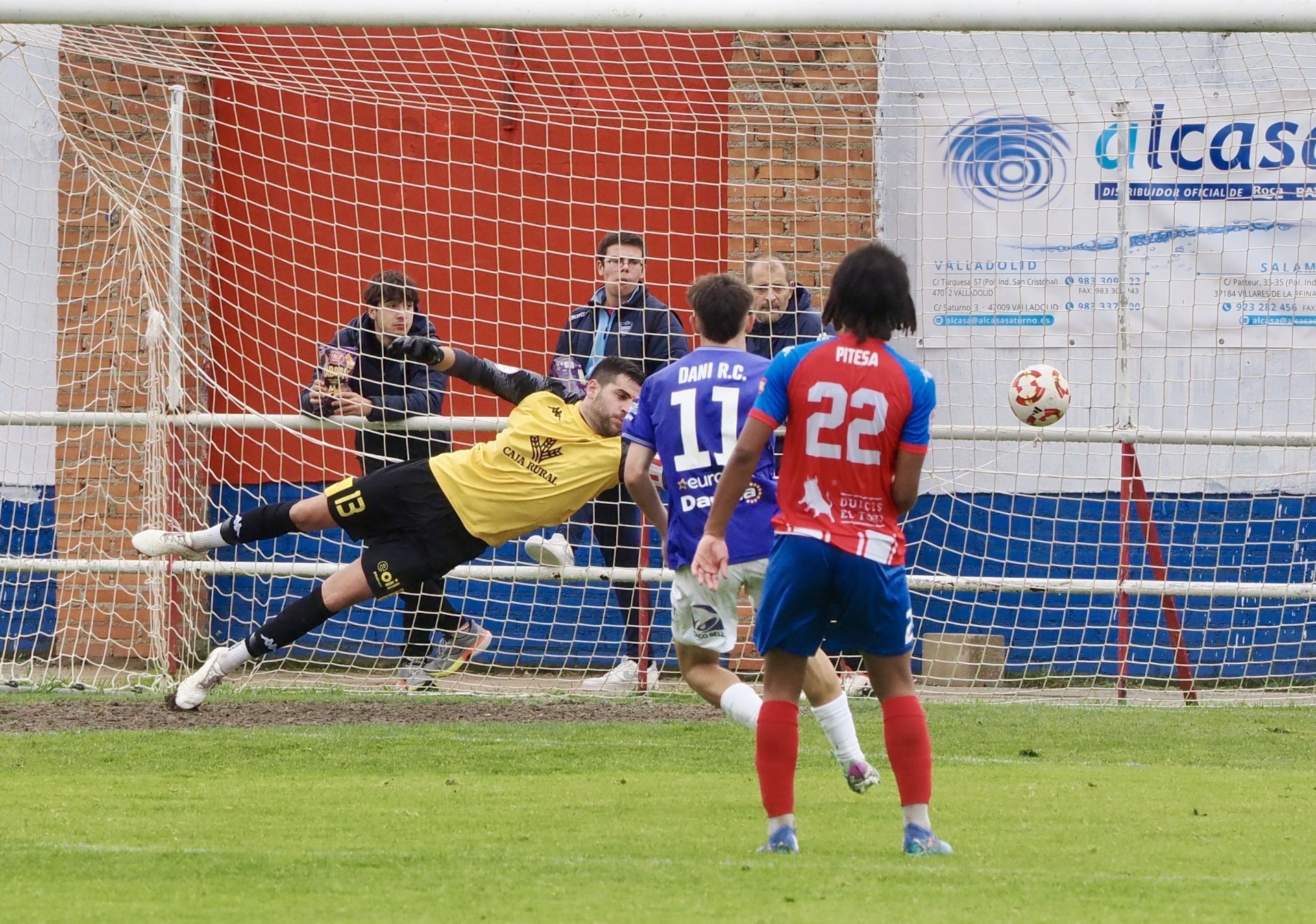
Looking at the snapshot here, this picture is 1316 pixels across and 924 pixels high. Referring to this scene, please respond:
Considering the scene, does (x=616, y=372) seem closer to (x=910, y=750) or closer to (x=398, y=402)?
(x=398, y=402)

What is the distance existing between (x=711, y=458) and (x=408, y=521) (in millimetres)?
2189

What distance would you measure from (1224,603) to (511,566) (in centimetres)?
469

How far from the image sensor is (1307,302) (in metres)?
10.2

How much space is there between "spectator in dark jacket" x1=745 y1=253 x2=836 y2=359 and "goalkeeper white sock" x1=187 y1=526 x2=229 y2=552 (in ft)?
9.07

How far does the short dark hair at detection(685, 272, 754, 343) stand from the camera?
6.10 m

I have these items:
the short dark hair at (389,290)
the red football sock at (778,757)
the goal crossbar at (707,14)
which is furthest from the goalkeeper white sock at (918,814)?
the short dark hair at (389,290)

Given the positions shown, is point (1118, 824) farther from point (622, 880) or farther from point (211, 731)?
point (211, 731)

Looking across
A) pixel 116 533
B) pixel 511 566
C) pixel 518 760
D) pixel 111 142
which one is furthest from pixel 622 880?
pixel 111 142

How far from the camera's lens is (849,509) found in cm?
468

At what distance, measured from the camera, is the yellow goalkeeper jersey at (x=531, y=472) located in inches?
303

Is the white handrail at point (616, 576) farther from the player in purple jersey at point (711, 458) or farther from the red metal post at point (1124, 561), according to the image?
the player in purple jersey at point (711, 458)

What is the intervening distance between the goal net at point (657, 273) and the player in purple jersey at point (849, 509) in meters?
4.66

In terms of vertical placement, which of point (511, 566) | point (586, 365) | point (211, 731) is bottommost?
point (211, 731)

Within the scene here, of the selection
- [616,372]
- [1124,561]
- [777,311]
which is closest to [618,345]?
[777,311]
